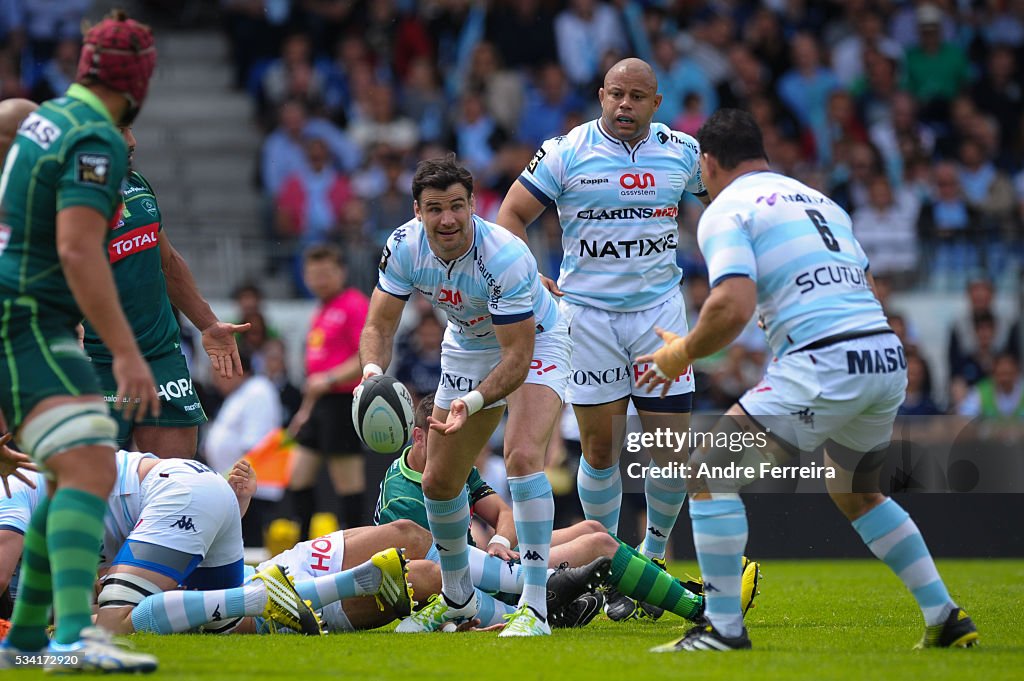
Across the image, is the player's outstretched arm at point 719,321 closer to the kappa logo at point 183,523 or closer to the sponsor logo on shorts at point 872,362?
the sponsor logo on shorts at point 872,362

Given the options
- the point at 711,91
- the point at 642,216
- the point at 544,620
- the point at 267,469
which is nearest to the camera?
the point at 544,620

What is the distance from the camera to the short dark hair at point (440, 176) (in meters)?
7.23

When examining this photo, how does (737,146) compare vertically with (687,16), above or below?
below

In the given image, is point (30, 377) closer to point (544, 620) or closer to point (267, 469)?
point (544, 620)

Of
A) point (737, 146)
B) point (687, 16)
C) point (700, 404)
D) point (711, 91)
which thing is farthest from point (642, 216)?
point (687, 16)

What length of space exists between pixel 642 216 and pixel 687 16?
12.2 metres

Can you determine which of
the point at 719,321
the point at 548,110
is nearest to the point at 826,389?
the point at 719,321

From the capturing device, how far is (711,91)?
18.7 metres

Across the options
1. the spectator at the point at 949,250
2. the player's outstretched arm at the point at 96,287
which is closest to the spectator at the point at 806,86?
the spectator at the point at 949,250

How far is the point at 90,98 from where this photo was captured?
581cm

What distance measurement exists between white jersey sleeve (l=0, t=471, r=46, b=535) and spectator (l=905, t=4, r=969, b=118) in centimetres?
1482

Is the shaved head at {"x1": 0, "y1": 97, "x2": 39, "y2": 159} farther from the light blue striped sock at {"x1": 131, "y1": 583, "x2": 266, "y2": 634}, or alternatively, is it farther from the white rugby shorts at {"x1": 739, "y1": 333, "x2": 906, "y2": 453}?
the white rugby shorts at {"x1": 739, "y1": 333, "x2": 906, "y2": 453}

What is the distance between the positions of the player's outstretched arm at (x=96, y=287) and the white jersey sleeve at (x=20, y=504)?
2.03 metres

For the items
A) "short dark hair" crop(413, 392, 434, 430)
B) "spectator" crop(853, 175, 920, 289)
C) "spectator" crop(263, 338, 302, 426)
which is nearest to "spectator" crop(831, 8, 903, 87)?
"spectator" crop(853, 175, 920, 289)
